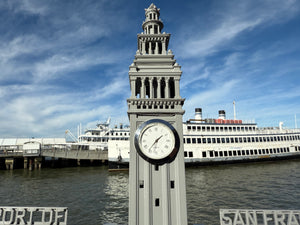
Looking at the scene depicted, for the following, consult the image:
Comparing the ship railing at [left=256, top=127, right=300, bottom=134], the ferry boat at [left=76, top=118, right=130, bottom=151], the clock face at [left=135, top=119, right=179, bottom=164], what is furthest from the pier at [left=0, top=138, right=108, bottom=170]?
the ship railing at [left=256, top=127, right=300, bottom=134]

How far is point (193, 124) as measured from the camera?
1937 inches

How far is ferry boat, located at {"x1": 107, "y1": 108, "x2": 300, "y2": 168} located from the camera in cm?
4356

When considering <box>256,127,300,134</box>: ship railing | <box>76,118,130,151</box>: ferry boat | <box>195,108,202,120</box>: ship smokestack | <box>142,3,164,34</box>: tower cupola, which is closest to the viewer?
<box>142,3,164,34</box>: tower cupola

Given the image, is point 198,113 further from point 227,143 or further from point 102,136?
point 102,136

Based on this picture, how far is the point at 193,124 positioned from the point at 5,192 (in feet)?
141

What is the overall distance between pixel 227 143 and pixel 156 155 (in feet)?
151

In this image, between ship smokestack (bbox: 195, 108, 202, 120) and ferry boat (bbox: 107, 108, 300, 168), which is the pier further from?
ship smokestack (bbox: 195, 108, 202, 120)

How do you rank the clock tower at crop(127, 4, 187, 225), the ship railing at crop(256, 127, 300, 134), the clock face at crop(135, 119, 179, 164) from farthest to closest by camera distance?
the ship railing at crop(256, 127, 300, 134), the clock face at crop(135, 119, 179, 164), the clock tower at crop(127, 4, 187, 225)

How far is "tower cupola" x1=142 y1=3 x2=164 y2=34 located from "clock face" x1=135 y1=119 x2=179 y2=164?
709 cm

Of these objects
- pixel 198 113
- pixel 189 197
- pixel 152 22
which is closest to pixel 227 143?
pixel 198 113

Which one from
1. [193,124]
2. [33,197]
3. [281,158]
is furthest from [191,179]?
[281,158]

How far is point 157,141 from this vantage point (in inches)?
372

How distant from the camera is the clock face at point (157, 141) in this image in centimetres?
920

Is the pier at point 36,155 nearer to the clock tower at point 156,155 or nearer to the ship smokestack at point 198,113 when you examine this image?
the ship smokestack at point 198,113
